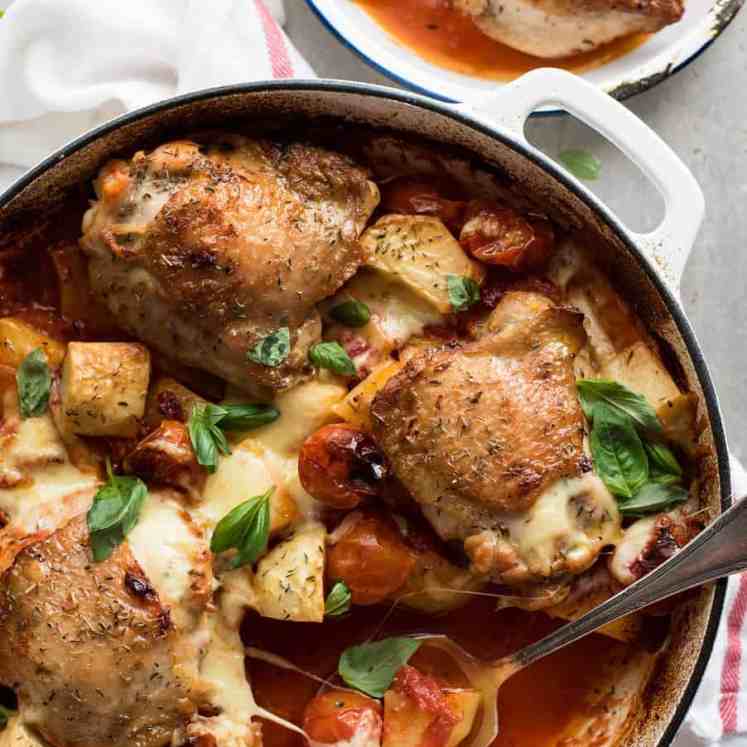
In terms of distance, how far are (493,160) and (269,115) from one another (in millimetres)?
542

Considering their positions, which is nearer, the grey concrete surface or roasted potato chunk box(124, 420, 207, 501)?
roasted potato chunk box(124, 420, 207, 501)

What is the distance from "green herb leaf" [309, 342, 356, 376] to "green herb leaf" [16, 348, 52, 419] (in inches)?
23.5

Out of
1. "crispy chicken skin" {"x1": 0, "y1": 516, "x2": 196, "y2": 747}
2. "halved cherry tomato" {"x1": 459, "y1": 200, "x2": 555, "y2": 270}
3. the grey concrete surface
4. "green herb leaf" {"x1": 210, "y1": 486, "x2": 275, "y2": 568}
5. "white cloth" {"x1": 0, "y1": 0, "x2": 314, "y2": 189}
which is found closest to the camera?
"crispy chicken skin" {"x1": 0, "y1": 516, "x2": 196, "y2": 747}

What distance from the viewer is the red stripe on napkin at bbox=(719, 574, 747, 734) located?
3.09m

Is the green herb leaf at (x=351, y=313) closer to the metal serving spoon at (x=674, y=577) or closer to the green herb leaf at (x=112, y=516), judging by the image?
the green herb leaf at (x=112, y=516)

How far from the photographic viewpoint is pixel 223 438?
2.59 meters

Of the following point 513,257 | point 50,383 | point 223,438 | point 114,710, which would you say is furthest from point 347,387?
point 114,710

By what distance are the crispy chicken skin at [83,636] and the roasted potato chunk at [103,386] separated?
0.25m

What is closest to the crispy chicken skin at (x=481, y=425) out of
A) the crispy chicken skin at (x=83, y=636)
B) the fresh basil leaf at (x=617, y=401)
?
the fresh basil leaf at (x=617, y=401)

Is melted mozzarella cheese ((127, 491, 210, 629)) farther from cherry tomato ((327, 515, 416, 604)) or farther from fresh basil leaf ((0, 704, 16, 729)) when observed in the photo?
fresh basil leaf ((0, 704, 16, 729))

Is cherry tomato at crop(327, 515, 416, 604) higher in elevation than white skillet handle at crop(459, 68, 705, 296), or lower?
lower

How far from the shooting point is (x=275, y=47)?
312 cm

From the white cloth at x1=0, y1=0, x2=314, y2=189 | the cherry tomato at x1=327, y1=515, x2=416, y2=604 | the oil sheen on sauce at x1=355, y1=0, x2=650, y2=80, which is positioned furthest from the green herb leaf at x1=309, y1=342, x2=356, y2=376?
the oil sheen on sauce at x1=355, y1=0, x2=650, y2=80

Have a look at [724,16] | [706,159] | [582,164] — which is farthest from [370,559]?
[724,16]
